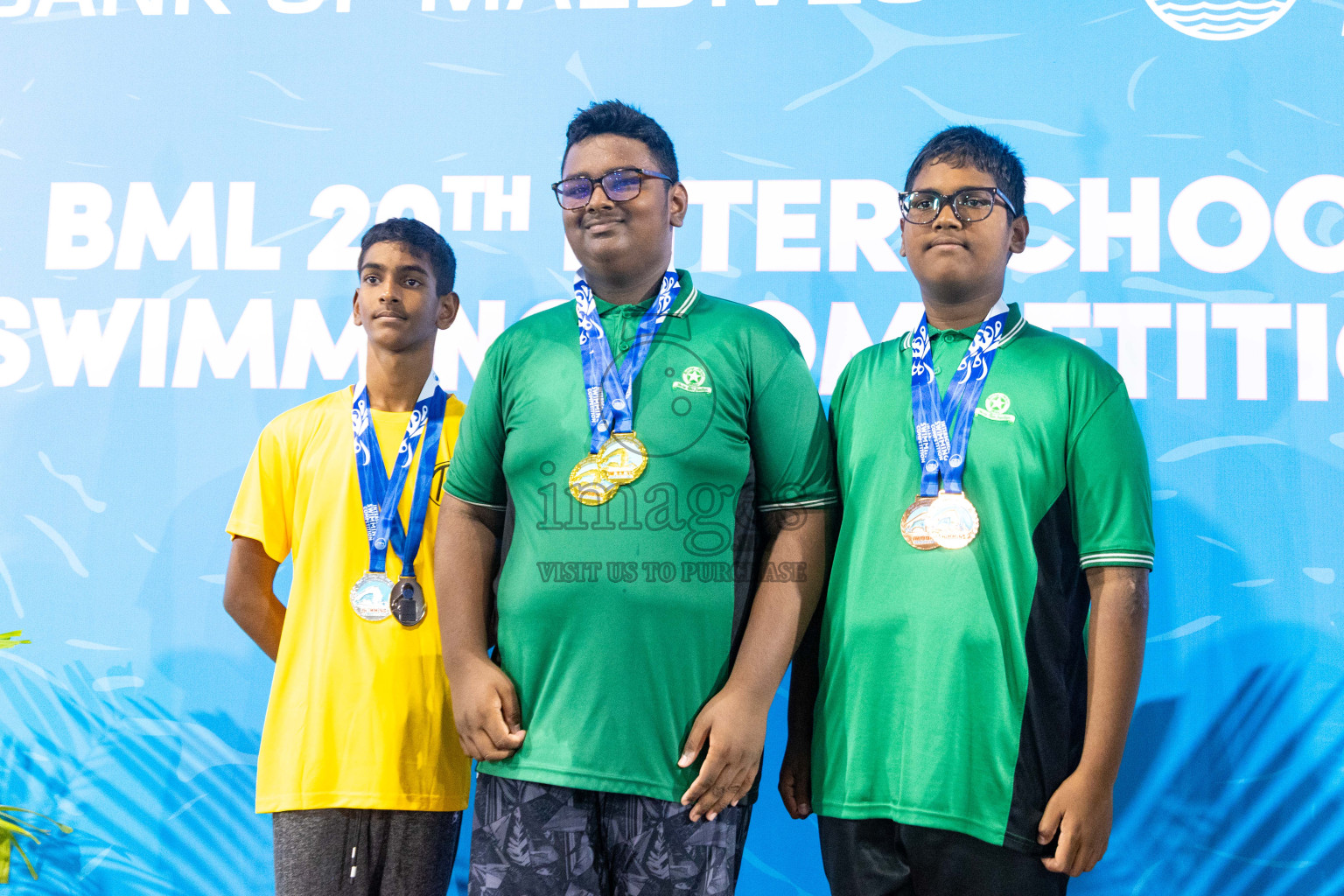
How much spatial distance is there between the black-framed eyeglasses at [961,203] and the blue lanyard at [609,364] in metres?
0.50

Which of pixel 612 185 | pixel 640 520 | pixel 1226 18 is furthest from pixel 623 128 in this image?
pixel 1226 18

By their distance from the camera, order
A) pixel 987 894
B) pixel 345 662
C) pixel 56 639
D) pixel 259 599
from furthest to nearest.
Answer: pixel 56 639
pixel 259 599
pixel 345 662
pixel 987 894

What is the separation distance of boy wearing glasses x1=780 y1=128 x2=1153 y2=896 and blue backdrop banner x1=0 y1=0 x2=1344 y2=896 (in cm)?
104

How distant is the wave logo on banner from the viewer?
312cm

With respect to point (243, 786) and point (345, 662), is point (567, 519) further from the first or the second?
point (243, 786)

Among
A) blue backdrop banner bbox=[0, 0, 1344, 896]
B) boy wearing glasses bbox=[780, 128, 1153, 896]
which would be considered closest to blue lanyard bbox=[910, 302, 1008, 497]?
boy wearing glasses bbox=[780, 128, 1153, 896]

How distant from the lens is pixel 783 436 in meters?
2.06

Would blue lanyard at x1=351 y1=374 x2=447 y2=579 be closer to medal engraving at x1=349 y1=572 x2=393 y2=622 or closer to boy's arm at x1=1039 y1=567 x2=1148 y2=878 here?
medal engraving at x1=349 y1=572 x2=393 y2=622

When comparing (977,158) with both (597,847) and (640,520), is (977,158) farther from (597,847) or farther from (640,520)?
(597,847)

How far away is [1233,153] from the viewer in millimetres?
3092

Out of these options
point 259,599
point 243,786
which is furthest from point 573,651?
point 243,786

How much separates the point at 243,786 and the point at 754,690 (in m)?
1.97

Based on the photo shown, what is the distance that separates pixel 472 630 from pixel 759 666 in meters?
0.52

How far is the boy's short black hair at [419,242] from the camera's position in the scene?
2.78 metres
